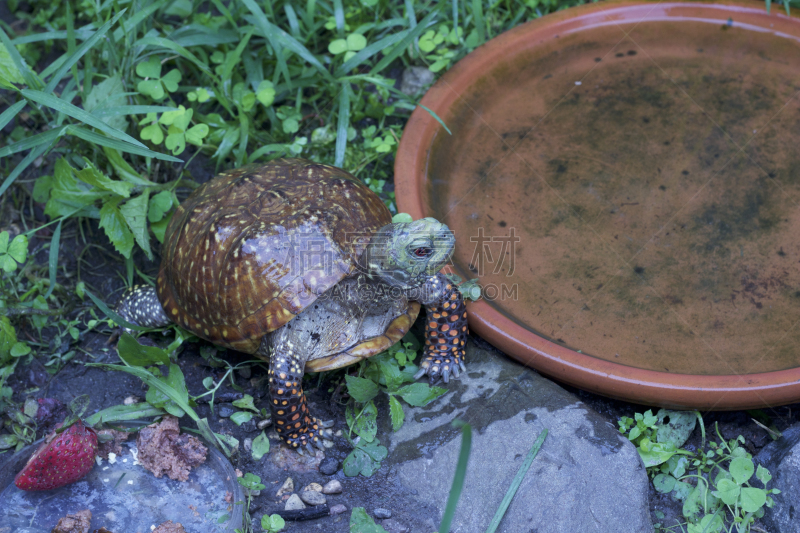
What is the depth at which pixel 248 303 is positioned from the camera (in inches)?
93.5

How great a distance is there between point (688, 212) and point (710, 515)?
1.31m

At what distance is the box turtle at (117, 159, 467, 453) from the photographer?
232cm

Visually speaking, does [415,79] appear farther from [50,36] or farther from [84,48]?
[50,36]

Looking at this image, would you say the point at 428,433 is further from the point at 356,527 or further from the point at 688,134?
the point at 688,134

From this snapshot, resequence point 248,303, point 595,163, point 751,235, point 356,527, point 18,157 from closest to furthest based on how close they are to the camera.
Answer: point 356,527
point 248,303
point 751,235
point 595,163
point 18,157

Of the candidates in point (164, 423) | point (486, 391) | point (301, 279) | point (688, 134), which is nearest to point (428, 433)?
point (486, 391)

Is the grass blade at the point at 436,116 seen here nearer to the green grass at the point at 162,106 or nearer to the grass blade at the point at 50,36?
the green grass at the point at 162,106

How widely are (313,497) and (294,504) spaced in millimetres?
75

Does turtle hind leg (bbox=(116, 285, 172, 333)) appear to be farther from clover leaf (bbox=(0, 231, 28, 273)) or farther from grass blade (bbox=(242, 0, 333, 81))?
grass blade (bbox=(242, 0, 333, 81))

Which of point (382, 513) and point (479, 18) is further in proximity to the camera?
point (479, 18)

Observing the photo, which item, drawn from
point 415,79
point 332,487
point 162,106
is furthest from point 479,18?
point 332,487

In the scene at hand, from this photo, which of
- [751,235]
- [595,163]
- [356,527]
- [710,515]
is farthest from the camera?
[595,163]

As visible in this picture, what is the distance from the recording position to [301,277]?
2314 millimetres

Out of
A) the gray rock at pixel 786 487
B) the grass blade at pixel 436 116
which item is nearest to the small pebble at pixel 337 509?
the gray rock at pixel 786 487
